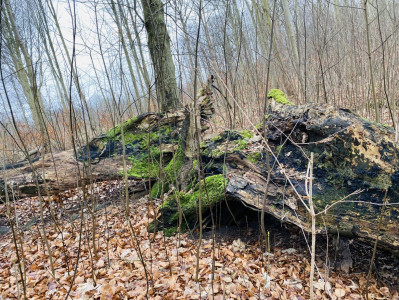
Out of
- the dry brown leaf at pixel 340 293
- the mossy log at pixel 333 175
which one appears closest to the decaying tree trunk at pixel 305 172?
the mossy log at pixel 333 175

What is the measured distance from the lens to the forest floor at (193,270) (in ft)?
7.07

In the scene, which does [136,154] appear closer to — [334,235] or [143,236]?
[143,236]

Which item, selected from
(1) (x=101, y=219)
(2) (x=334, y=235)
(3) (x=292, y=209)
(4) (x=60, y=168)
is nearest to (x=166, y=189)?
(1) (x=101, y=219)

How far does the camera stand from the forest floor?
7.07 feet

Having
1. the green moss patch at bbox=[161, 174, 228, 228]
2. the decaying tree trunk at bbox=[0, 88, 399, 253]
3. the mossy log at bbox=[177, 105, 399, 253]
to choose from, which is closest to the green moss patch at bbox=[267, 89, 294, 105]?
the decaying tree trunk at bbox=[0, 88, 399, 253]

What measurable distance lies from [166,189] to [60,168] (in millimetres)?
1771

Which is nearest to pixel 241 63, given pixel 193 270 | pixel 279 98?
pixel 279 98

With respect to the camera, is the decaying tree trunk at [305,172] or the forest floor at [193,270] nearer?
the forest floor at [193,270]

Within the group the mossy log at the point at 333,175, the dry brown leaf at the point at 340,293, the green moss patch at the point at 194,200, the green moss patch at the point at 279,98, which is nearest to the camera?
the dry brown leaf at the point at 340,293

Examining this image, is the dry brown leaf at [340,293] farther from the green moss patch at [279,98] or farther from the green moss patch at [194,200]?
the green moss patch at [279,98]

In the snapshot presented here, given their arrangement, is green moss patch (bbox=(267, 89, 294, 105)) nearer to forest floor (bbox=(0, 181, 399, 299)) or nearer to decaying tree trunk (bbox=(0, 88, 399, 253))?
decaying tree trunk (bbox=(0, 88, 399, 253))

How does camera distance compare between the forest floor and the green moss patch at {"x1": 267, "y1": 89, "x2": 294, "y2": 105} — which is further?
the green moss patch at {"x1": 267, "y1": 89, "x2": 294, "y2": 105}

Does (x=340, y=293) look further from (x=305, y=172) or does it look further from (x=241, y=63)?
(x=241, y=63)

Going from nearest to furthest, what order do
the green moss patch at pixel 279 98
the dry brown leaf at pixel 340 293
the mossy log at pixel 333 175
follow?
1. the dry brown leaf at pixel 340 293
2. the mossy log at pixel 333 175
3. the green moss patch at pixel 279 98
